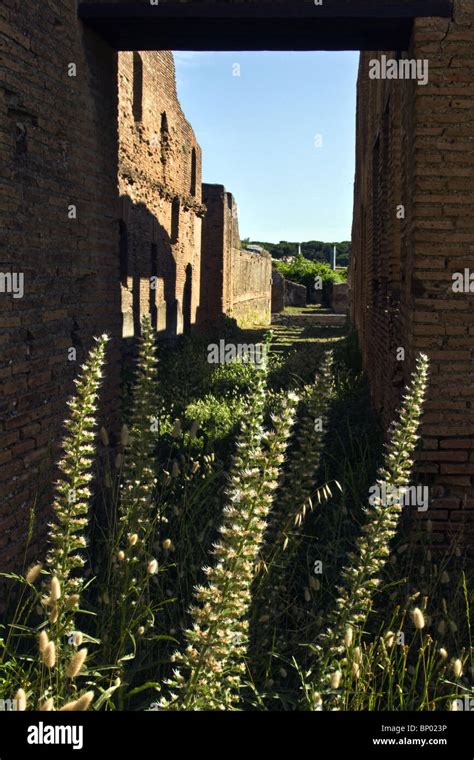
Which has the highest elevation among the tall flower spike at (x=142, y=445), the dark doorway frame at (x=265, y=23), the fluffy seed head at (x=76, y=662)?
the dark doorway frame at (x=265, y=23)

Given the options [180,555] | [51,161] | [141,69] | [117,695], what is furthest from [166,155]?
[117,695]

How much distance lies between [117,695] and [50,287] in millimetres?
2935

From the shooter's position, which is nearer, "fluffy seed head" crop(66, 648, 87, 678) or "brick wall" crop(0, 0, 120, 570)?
"fluffy seed head" crop(66, 648, 87, 678)

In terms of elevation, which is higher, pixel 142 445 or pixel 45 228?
pixel 45 228

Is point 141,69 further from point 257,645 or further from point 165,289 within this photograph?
point 257,645

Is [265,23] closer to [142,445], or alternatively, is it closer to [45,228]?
[45,228]

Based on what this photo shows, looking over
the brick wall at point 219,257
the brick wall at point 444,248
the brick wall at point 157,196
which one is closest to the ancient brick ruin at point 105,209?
the brick wall at point 444,248

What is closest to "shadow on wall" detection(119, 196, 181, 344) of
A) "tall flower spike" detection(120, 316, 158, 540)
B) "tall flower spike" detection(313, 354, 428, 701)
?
"tall flower spike" detection(120, 316, 158, 540)

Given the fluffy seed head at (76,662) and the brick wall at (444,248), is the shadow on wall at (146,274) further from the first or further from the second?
the fluffy seed head at (76,662)

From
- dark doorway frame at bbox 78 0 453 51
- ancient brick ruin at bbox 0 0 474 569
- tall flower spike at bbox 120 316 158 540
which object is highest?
dark doorway frame at bbox 78 0 453 51

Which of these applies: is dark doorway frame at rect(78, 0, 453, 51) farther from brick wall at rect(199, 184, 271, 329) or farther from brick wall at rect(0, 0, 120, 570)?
brick wall at rect(199, 184, 271, 329)

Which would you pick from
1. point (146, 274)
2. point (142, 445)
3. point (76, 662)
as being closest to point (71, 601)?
point (76, 662)

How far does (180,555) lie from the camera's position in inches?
179
